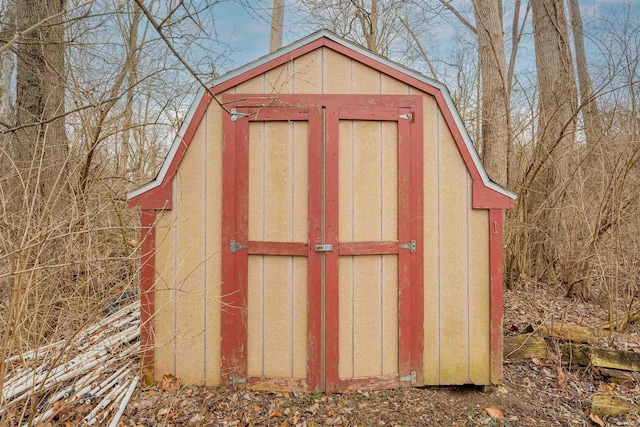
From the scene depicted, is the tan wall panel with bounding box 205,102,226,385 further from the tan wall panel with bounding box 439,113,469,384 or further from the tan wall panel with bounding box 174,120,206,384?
the tan wall panel with bounding box 439,113,469,384

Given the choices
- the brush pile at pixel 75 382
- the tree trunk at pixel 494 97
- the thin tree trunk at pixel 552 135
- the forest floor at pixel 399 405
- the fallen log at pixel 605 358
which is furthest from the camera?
the thin tree trunk at pixel 552 135

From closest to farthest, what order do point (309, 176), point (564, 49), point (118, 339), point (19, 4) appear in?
point (309, 176), point (118, 339), point (19, 4), point (564, 49)

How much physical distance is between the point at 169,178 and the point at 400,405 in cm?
301

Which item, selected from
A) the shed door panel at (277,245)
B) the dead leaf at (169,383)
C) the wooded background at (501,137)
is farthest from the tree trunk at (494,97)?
the dead leaf at (169,383)

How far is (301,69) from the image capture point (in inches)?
145

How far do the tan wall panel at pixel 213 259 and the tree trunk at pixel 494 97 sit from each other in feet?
14.0

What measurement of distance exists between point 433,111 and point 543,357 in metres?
3.09

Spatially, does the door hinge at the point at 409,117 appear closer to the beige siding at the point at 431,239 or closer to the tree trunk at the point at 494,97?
the beige siding at the point at 431,239

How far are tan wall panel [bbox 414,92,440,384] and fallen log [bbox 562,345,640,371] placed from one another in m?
1.73

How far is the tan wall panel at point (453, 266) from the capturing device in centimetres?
374

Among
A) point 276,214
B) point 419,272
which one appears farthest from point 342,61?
point 419,272

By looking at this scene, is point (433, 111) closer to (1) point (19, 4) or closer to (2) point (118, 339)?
(2) point (118, 339)

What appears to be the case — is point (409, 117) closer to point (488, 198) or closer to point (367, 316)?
point (488, 198)

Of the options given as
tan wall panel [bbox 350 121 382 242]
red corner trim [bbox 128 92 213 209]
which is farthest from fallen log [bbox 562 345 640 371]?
red corner trim [bbox 128 92 213 209]
